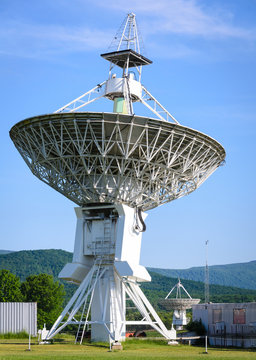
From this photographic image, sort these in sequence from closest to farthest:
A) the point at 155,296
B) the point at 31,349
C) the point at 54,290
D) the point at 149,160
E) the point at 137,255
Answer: the point at 31,349 < the point at 149,160 < the point at 137,255 < the point at 54,290 < the point at 155,296

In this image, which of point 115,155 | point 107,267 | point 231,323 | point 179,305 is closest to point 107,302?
point 107,267

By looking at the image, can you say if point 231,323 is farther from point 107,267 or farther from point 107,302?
point 107,267

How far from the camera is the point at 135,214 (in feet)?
147

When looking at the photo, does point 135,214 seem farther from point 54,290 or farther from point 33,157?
point 54,290

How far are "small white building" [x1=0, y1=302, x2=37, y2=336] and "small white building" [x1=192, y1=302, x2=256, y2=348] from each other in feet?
50.1

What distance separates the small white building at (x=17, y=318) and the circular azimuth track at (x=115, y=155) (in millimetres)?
13178

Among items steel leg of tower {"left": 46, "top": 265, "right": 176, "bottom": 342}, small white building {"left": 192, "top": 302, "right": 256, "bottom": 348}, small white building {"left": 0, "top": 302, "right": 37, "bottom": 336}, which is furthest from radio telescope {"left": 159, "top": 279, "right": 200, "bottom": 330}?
steel leg of tower {"left": 46, "top": 265, "right": 176, "bottom": 342}

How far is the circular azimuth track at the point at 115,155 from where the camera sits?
134 ft

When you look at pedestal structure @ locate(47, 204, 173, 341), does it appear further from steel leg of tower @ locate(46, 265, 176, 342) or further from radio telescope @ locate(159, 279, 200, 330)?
radio telescope @ locate(159, 279, 200, 330)

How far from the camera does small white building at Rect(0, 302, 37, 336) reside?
2074 inches

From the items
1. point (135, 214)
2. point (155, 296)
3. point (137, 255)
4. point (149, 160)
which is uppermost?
point (149, 160)

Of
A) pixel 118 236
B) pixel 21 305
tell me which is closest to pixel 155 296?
pixel 21 305

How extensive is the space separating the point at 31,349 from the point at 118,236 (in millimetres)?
9800

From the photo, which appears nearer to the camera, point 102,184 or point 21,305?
point 102,184
